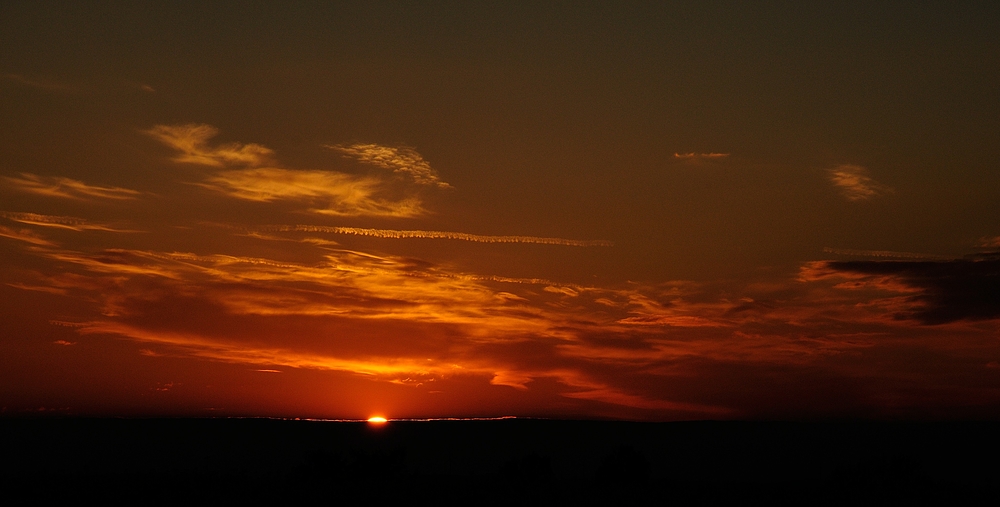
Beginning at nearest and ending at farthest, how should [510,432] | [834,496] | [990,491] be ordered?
[834,496] < [990,491] < [510,432]

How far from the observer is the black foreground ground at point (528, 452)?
44.6m

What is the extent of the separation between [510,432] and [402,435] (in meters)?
18.5

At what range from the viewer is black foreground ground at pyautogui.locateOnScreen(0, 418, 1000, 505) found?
146 ft

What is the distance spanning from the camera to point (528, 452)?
83.6 m

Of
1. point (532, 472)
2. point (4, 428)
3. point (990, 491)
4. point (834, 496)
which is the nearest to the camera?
point (834, 496)

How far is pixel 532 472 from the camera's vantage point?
5481 cm

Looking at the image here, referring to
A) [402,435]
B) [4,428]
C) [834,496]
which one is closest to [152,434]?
[4,428]

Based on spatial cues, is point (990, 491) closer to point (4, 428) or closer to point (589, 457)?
point (589, 457)

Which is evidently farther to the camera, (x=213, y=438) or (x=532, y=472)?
(x=213, y=438)

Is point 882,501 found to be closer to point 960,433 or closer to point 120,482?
point 120,482

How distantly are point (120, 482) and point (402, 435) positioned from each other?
9538 cm

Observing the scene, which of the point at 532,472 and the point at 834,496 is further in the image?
the point at 532,472

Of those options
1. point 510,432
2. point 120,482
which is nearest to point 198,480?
point 120,482

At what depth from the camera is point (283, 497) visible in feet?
109
